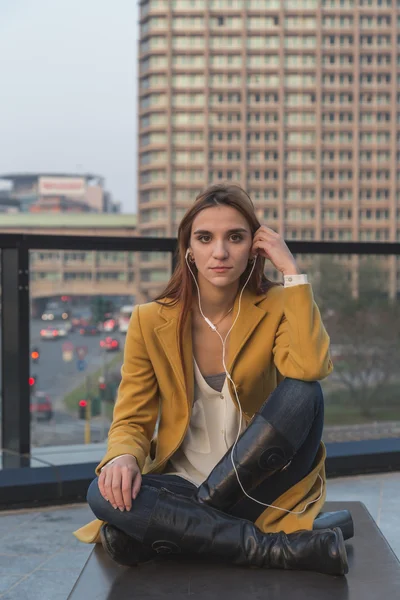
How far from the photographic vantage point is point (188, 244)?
2014 millimetres

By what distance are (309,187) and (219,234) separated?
121 meters

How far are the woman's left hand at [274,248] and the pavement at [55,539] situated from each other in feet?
3.55

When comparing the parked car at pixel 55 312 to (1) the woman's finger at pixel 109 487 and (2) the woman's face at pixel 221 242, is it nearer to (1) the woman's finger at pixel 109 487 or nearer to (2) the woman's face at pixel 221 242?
(2) the woman's face at pixel 221 242

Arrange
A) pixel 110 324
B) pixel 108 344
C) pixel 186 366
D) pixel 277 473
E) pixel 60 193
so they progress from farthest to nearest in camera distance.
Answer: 1. pixel 60 193
2. pixel 108 344
3. pixel 110 324
4. pixel 186 366
5. pixel 277 473

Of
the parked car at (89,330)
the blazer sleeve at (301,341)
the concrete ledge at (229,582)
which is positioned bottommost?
the concrete ledge at (229,582)

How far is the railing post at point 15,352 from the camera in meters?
3.62

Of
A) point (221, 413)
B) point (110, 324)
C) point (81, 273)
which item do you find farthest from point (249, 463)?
point (81, 273)

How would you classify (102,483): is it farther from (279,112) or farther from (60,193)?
(60,193)

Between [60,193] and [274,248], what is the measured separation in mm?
139609

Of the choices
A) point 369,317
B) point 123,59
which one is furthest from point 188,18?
point 369,317

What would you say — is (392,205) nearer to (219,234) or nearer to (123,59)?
(123,59)

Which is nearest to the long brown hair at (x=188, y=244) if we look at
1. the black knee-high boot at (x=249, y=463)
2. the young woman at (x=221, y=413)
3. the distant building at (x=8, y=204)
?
the young woman at (x=221, y=413)

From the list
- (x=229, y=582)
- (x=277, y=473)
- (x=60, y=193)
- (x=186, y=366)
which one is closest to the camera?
(x=229, y=582)

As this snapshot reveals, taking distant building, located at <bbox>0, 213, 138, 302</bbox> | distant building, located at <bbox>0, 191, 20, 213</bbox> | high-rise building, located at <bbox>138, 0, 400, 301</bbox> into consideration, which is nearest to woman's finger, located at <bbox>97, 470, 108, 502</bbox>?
distant building, located at <bbox>0, 213, 138, 302</bbox>
